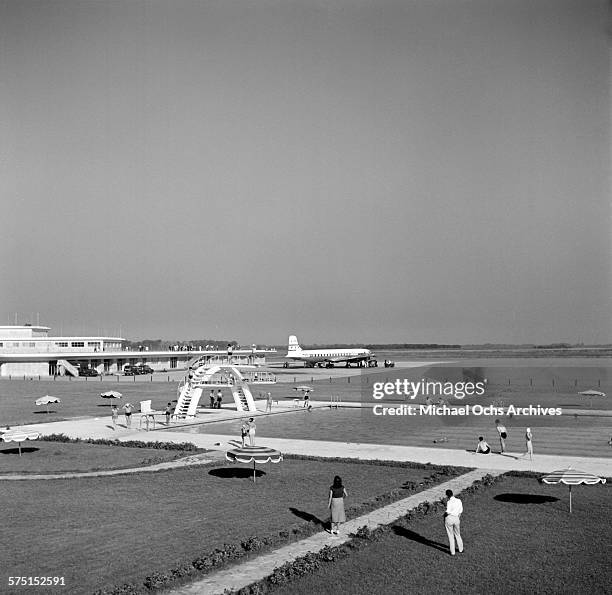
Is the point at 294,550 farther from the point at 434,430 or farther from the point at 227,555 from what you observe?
the point at 434,430

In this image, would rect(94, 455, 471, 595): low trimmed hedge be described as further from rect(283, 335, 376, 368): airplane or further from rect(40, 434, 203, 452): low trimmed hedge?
rect(283, 335, 376, 368): airplane

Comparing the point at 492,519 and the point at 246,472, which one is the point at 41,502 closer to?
the point at 246,472

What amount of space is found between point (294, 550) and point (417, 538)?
3.54m

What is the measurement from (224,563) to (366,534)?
14.0 feet

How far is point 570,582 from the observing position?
14.8 meters

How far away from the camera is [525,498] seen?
22734 millimetres

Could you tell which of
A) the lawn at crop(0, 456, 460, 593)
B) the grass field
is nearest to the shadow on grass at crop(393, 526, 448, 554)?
the lawn at crop(0, 456, 460, 593)

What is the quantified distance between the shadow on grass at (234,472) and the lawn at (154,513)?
1.7 inches

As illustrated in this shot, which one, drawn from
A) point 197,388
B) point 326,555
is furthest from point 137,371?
point 326,555

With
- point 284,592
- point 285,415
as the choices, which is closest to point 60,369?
point 285,415

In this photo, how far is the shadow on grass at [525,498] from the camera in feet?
73.3

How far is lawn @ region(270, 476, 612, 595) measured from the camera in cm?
1457

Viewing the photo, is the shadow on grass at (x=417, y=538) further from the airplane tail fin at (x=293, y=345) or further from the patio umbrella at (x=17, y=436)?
the airplane tail fin at (x=293, y=345)

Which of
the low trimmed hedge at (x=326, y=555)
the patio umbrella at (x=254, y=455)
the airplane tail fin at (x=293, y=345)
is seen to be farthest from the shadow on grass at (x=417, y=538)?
the airplane tail fin at (x=293, y=345)
